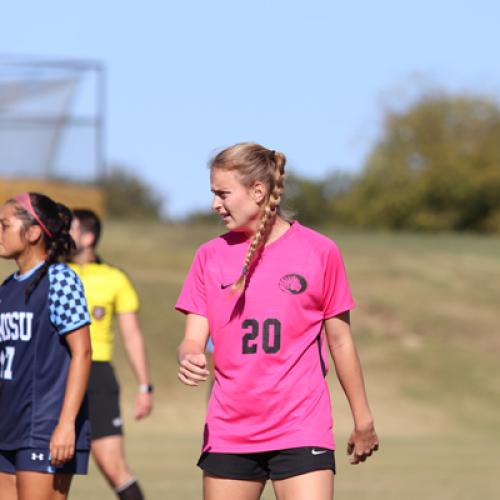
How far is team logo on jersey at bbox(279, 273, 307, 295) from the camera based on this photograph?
19.6 feet

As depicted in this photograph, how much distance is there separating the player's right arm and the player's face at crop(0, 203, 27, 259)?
0.97 meters

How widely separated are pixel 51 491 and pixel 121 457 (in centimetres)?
313

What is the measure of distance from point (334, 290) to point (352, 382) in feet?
1.24

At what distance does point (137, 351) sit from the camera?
32.8 ft

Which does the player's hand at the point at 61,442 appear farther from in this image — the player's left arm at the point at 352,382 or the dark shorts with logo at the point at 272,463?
the player's left arm at the point at 352,382

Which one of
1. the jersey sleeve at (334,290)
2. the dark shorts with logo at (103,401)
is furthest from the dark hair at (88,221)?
the jersey sleeve at (334,290)

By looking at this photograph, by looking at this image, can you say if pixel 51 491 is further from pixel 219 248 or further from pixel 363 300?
pixel 363 300

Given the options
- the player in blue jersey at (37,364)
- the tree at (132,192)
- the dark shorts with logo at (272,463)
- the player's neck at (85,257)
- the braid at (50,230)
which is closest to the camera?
the dark shorts with logo at (272,463)

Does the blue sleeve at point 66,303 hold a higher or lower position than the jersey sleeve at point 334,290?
lower

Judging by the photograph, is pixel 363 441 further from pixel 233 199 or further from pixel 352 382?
pixel 233 199

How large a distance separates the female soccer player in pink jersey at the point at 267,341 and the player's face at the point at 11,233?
0.94m

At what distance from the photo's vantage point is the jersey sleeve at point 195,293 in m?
6.12

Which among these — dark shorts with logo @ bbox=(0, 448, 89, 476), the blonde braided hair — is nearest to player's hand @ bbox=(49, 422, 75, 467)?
dark shorts with logo @ bbox=(0, 448, 89, 476)

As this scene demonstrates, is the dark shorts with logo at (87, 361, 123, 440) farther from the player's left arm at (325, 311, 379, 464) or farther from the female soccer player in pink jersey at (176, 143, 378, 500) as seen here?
the player's left arm at (325, 311, 379, 464)
